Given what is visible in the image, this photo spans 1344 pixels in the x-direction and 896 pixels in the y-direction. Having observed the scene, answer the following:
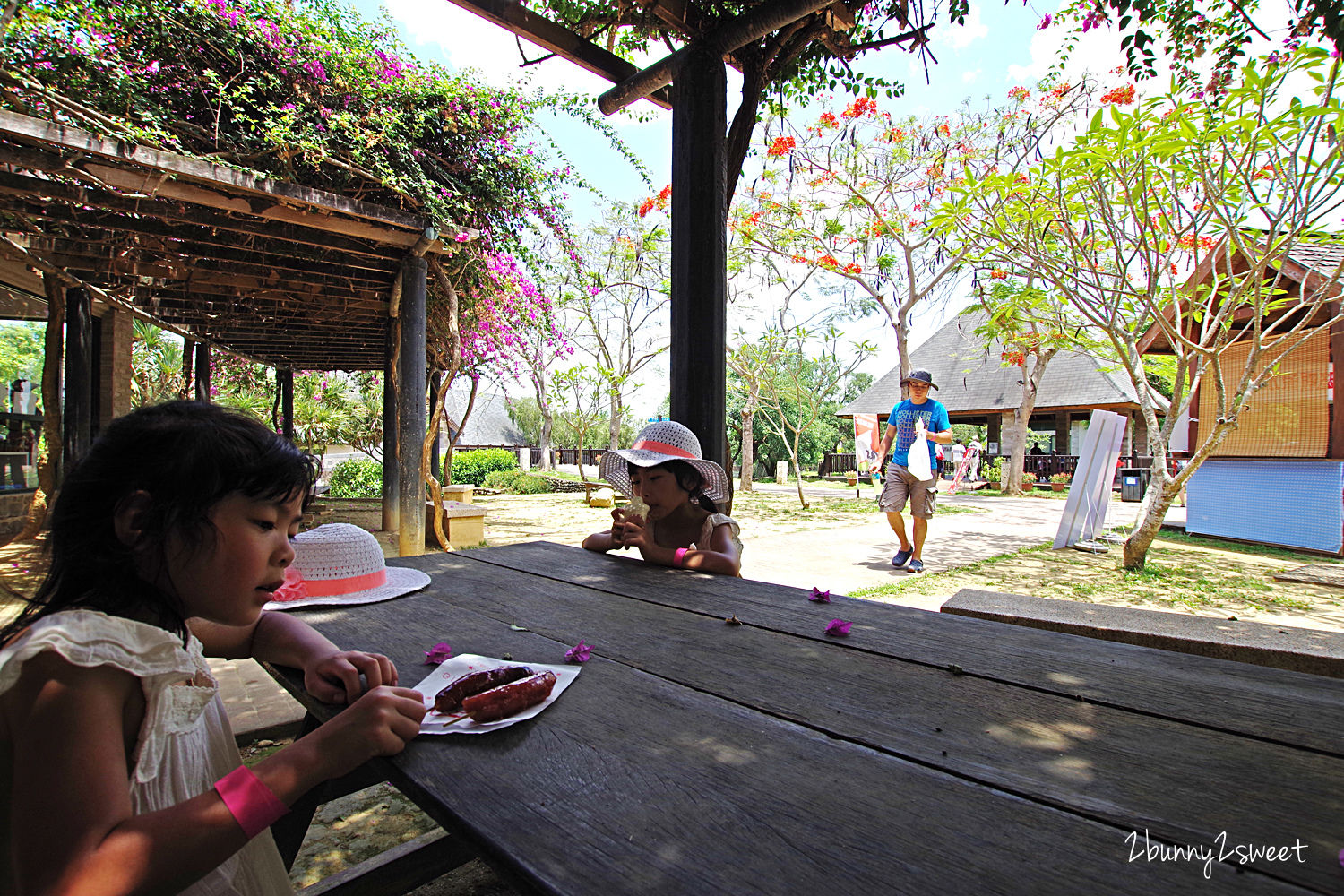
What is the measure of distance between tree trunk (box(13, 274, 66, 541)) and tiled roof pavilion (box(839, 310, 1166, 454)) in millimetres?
16773

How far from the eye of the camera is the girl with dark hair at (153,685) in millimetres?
714

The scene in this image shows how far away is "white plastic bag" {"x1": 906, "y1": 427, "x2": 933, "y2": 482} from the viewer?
6.04m

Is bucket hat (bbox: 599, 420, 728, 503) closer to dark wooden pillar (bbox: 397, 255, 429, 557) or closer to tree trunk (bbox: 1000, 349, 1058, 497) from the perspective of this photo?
dark wooden pillar (bbox: 397, 255, 429, 557)

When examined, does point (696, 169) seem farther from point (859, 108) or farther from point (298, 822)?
point (859, 108)

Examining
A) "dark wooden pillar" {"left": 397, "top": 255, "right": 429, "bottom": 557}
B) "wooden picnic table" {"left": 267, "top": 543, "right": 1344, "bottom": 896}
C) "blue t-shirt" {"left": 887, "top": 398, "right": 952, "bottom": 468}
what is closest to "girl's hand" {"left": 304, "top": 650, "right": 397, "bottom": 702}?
"wooden picnic table" {"left": 267, "top": 543, "right": 1344, "bottom": 896}

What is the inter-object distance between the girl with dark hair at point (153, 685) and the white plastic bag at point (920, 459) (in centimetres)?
572

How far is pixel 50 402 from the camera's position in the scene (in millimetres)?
6398

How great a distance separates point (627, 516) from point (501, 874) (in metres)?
1.80

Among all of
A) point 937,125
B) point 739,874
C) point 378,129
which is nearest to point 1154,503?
point 739,874

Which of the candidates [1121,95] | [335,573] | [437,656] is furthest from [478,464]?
[437,656]

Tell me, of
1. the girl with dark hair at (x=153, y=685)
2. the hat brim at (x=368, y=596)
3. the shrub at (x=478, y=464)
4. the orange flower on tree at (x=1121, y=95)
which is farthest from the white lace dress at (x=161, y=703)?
the shrub at (x=478, y=464)

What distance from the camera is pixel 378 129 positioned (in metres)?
5.07

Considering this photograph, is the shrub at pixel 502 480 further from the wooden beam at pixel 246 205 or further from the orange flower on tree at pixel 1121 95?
the orange flower on tree at pixel 1121 95

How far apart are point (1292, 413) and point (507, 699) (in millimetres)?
10563
